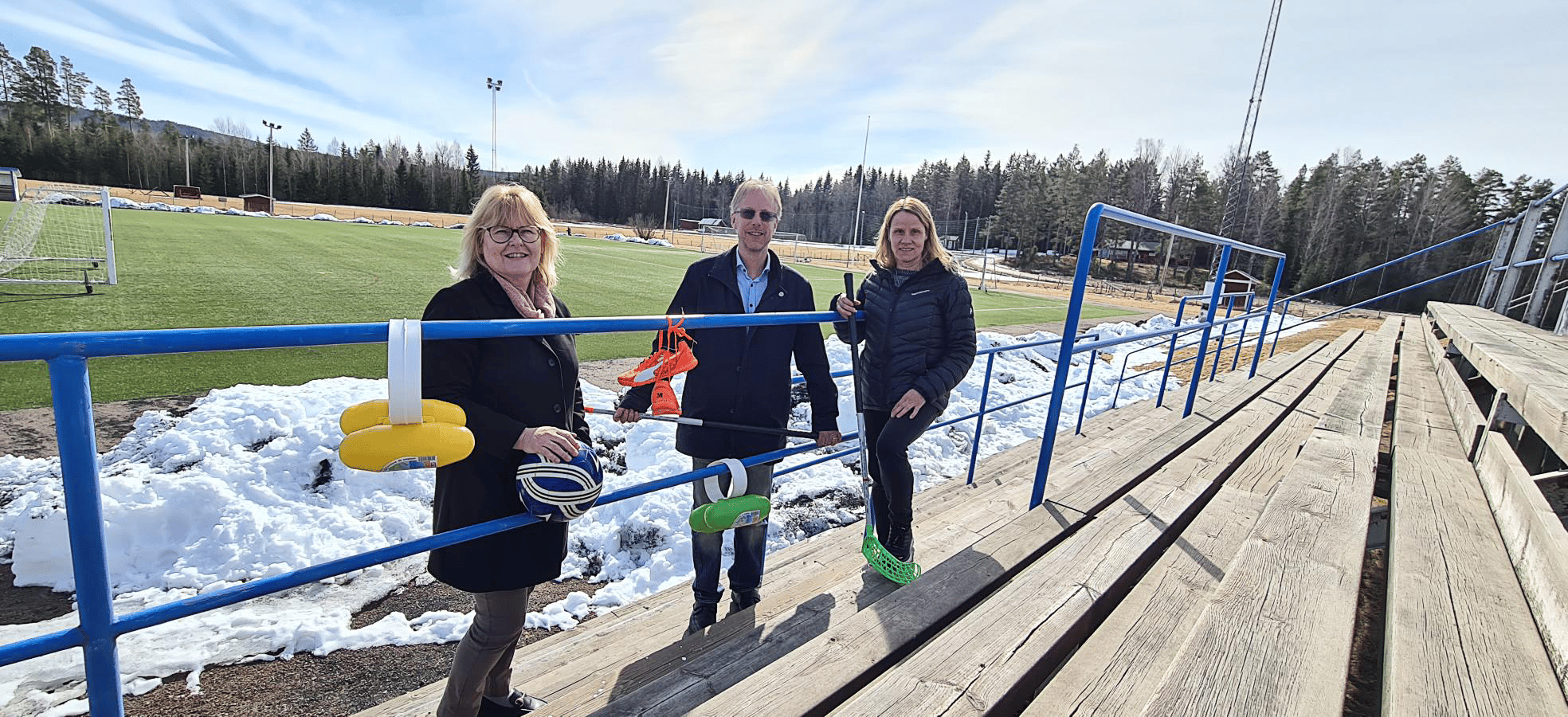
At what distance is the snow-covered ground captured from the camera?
9.66 feet

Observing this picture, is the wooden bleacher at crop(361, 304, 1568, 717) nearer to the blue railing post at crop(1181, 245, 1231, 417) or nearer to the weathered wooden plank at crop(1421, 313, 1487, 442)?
the weathered wooden plank at crop(1421, 313, 1487, 442)

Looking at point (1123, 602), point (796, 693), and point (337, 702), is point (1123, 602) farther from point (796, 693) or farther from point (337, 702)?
point (337, 702)

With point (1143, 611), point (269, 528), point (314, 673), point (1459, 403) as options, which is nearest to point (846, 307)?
point (1143, 611)

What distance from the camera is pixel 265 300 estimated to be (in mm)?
11492

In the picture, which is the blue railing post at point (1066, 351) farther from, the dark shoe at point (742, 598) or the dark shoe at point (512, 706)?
the dark shoe at point (512, 706)

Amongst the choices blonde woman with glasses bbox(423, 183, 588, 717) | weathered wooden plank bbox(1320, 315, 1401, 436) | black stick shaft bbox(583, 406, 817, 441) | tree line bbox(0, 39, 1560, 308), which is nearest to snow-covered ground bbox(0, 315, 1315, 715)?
black stick shaft bbox(583, 406, 817, 441)

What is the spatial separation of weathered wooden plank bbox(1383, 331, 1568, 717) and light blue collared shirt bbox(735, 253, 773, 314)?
2.15 meters

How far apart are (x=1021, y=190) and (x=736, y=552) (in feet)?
230

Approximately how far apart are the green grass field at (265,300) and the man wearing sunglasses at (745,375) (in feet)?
16.9

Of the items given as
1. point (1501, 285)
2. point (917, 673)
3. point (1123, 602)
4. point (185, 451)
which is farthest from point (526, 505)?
point (1501, 285)

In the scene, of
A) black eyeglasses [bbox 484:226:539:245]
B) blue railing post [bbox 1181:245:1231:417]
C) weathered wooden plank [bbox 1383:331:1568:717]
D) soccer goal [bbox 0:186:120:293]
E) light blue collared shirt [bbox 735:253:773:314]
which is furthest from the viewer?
soccer goal [bbox 0:186:120:293]

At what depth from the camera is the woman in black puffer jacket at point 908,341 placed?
103 inches

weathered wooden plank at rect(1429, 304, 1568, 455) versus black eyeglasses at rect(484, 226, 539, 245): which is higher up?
black eyeglasses at rect(484, 226, 539, 245)

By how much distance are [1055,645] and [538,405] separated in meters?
1.58
